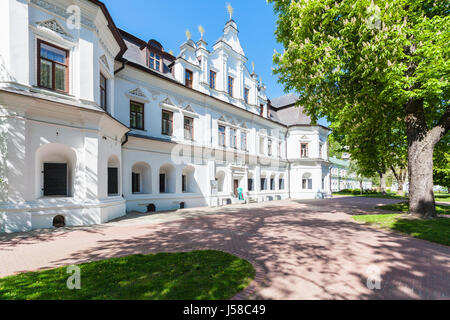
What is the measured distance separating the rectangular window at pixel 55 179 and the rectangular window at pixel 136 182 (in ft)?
17.0

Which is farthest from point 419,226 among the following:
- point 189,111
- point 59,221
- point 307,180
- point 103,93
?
point 307,180

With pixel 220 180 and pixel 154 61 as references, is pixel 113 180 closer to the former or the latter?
pixel 154 61

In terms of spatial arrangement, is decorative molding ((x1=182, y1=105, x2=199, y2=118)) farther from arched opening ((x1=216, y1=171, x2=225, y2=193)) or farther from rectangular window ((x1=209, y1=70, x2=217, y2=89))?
arched opening ((x1=216, y1=171, x2=225, y2=193))

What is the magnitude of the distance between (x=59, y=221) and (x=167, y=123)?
31.5 feet

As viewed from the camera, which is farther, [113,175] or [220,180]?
[220,180]

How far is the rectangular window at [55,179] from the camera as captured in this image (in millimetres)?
9508

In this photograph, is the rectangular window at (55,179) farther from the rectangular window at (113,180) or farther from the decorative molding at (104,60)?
the decorative molding at (104,60)

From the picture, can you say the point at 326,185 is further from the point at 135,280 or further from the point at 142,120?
the point at 135,280

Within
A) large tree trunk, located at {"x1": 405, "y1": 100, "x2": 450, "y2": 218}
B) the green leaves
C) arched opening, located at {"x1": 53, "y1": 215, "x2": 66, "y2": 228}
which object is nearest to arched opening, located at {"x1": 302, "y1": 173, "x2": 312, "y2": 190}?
the green leaves

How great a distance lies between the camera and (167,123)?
16312 millimetres

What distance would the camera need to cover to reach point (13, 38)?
8.06 metres

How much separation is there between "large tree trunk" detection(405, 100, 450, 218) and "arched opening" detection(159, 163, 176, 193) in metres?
14.7

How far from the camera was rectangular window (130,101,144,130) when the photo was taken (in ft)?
47.8
